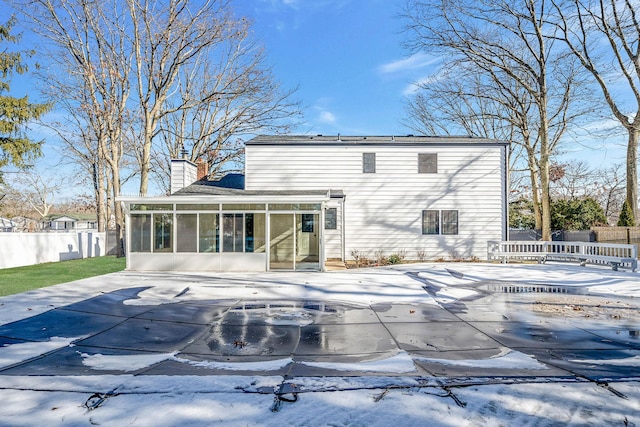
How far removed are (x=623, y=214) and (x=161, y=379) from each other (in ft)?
74.1

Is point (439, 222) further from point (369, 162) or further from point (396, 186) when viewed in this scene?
point (369, 162)

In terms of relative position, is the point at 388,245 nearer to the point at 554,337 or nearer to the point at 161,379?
the point at 554,337

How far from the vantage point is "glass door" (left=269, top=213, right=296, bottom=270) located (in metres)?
14.3

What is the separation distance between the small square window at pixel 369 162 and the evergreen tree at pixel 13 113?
48.4 feet

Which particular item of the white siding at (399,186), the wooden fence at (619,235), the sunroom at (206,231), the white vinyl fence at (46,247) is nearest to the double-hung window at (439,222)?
the white siding at (399,186)

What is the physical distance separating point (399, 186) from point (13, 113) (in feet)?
57.3

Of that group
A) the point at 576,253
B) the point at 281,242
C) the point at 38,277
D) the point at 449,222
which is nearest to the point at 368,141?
the point at 449,222

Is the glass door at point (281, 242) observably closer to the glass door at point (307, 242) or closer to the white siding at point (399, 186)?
the glass door at point (307, 242)

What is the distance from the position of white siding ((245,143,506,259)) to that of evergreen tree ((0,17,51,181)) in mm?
9845

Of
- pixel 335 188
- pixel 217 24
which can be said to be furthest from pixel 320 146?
pixel 217 24

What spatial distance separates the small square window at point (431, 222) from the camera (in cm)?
1795

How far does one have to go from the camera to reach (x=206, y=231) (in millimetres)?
13914

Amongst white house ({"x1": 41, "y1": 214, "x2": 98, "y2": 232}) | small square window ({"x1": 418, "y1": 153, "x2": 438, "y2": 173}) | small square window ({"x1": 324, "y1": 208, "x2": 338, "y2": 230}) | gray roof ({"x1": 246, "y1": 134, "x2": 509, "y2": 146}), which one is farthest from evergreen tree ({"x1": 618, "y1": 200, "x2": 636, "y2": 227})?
white house ({"x1": 41, "y1": 214, "x2": 98, "y2": 232})

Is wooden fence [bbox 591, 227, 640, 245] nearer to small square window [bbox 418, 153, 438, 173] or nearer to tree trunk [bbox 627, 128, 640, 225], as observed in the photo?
tree trunk [bbox 627, 128, 640, 225]
